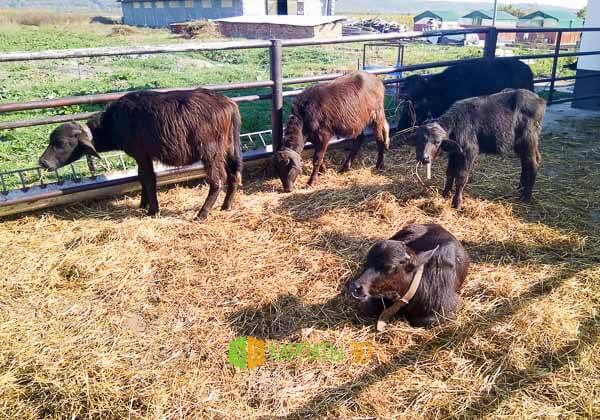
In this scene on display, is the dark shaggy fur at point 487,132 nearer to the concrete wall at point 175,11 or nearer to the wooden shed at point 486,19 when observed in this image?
the concrete wall at point 175,11

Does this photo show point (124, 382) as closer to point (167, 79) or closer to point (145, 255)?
point (145, 255)

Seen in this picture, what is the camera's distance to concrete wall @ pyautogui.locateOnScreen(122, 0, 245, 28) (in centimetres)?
4459

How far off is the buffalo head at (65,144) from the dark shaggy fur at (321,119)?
2146mm

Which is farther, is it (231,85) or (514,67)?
(514,67)

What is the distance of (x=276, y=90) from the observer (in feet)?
21.1

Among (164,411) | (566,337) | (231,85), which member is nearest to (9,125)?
(231,85)

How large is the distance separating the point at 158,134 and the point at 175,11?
169 feet

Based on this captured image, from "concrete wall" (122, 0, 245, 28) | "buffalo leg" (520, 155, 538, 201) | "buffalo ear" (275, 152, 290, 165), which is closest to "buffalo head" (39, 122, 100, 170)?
"buffalo ear" (275, 152, 290, 165)

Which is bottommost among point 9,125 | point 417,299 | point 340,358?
point 340,358

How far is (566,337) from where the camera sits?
3.34 meters

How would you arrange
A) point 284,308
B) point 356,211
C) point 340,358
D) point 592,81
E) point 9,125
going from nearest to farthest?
point 340,358
point 284,308
point 9,125
point 356,211
point 592,81

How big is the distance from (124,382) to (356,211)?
124 inches

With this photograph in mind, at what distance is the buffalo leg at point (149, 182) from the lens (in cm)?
525

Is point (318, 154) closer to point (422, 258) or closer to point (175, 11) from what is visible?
point (422, 258)
